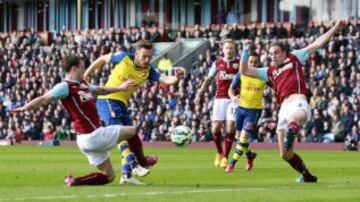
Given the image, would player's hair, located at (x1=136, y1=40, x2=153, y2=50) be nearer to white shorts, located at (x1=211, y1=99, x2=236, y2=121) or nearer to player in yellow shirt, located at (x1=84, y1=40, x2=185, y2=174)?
player in yellow shirt, located at (x1=84, y1=40, x2=185, y2=174)

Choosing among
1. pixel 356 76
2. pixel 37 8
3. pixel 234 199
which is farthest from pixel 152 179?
pixel 37 8

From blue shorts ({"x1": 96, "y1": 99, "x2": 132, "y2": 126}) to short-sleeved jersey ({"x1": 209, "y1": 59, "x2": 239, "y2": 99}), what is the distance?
17.1 feet

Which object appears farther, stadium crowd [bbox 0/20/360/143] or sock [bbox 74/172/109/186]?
stadium crowd [bbox 0/20/360/143]

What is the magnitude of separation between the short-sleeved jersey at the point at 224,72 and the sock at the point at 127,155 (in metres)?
5.99

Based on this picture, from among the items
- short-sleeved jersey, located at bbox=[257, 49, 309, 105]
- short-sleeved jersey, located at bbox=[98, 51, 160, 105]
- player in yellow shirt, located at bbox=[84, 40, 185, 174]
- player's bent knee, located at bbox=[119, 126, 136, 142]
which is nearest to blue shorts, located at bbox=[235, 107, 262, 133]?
player in yellow shirt, located at bbox=[84, 40, 185, 174]

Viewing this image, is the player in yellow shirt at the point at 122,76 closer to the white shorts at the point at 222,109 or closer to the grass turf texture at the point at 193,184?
the grass turf texture at the point at 193,184

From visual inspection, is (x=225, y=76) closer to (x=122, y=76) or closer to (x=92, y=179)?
(x=122, y=76)

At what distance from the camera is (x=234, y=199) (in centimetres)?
1330

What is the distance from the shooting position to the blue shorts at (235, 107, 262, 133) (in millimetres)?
21672

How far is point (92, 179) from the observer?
50.8ft

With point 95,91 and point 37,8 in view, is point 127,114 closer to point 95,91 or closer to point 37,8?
point 95,91

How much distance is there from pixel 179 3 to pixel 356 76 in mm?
23804

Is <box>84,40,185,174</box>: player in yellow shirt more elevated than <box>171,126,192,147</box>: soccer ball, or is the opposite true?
<box>84,40,185,174</box>: player in yellow shirt

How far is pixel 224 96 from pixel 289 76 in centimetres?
615
